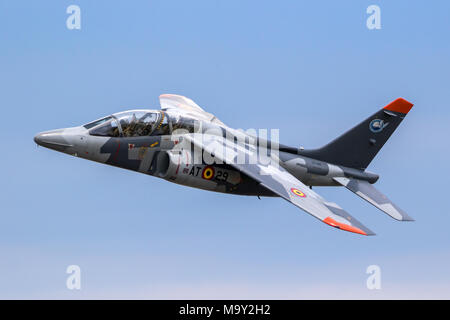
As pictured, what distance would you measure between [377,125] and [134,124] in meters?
9.17

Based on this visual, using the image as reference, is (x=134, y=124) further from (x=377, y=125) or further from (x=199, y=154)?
(x=377, y=125)

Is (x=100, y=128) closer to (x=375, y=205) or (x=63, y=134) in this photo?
(x=63, y=134)

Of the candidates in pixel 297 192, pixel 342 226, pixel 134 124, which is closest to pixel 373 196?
pixel 297 192

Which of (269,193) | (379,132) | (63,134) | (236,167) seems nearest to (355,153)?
(379,132)

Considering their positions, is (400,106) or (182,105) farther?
(182,105)

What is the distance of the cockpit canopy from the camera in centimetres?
2369

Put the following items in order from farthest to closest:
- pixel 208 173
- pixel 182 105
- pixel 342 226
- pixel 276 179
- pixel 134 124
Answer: pixel 182 105
pixel 208 173
pixel 134 124
pixel 276 179
pixel 342 226

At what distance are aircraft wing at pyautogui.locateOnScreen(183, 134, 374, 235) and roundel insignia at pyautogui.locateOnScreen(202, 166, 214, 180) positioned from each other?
0.55 meters

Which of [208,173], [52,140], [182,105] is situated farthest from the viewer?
[182,105]

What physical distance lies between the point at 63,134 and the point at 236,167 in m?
5.58

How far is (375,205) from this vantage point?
25.5 metres

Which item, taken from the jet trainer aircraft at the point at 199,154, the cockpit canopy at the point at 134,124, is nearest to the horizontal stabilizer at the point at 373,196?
the jet trainer aircraft at the point at 199,154

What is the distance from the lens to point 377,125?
2709 centimetres

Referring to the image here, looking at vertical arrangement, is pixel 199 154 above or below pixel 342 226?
above
